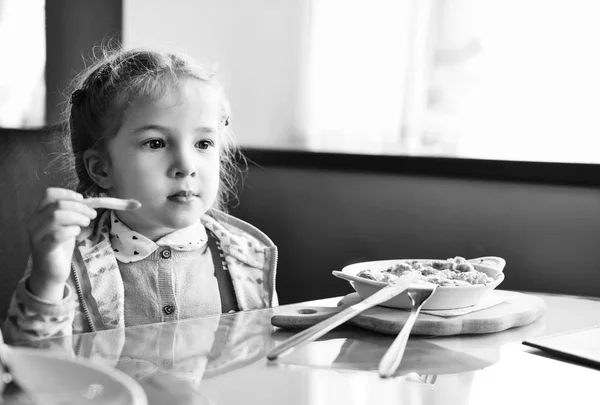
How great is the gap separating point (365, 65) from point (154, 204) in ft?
3.27

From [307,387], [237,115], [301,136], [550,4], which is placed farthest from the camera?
[237,115]

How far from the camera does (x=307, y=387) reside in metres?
0.69

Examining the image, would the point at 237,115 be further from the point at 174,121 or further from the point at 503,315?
the point at 503,315

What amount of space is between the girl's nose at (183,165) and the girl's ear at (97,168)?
0.63 feet

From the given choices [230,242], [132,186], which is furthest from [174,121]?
[230,242]

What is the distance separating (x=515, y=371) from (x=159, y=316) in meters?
0.70

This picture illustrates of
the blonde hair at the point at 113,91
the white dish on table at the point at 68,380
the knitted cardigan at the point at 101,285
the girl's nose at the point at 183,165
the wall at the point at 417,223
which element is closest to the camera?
the white dish on table at the point at 68,380

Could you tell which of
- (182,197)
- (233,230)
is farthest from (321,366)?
(233,230)

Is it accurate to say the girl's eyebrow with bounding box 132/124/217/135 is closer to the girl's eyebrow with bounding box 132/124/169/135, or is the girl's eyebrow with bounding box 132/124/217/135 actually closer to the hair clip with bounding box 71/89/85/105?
the girl's eyebrow with bounding box 132/124/169/135

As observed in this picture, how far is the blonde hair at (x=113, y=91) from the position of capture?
1.31 m

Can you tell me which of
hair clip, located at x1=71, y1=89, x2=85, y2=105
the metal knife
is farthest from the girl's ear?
the metal knife

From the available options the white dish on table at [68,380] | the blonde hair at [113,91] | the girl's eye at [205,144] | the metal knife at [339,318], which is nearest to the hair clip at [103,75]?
the blonde hair at [113,91]

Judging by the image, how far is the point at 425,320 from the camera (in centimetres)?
90

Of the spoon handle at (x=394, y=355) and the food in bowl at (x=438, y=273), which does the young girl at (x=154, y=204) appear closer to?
the food in bowl at (x=438, y=273)
